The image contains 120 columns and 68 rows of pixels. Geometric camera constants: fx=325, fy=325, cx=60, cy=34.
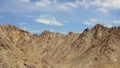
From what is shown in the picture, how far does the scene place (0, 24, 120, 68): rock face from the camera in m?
136

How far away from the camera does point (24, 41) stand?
158875mm

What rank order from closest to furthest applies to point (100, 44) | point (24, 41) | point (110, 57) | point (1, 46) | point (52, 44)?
point (1, 46) → point (110, 57) → point (100, 44) → point (24, 41) → point (52, 44)

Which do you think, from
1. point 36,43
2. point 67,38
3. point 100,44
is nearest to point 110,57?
point 100,44

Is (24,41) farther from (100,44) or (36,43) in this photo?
(100,44)

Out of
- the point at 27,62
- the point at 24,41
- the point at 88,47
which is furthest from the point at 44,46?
the point at 27,62

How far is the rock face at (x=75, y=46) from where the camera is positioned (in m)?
136

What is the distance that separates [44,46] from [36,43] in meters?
6.72

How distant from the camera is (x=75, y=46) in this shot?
529 ft

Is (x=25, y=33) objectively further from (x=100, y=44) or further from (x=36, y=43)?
(x=100, y=44)

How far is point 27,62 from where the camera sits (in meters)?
87.0

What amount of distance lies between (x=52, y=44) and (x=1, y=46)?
3651 inches

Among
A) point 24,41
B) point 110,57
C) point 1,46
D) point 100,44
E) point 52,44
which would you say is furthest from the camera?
point 52,44

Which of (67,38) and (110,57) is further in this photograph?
(67,38)

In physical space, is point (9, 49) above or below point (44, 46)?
below
